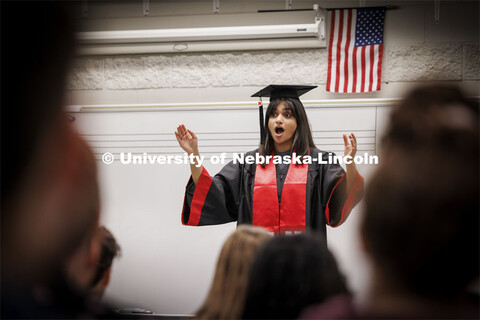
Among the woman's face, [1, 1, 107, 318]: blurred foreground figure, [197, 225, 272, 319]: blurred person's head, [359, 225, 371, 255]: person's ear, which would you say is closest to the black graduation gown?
the woman's face

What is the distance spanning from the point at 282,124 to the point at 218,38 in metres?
1.38

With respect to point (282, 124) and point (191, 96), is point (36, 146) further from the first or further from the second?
point (191, 96)

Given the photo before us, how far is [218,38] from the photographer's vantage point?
4.48m

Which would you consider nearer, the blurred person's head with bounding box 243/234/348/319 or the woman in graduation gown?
the blurred person's head with bounding box 243/234/348/319

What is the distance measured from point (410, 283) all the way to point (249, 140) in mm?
3464

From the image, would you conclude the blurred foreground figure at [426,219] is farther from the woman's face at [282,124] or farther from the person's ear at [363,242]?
the woman's face at [282,124]

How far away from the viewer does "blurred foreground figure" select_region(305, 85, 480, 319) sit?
648 millimetres

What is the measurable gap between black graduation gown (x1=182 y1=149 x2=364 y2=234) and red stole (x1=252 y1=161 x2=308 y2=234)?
1.4 inches

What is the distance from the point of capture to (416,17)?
441cm

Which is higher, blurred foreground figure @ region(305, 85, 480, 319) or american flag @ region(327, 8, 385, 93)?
american flag @ region(327, 8, 385, 93)

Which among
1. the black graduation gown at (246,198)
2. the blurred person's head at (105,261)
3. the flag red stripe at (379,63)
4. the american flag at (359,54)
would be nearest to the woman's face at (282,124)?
the black graduation gown at (246,198)

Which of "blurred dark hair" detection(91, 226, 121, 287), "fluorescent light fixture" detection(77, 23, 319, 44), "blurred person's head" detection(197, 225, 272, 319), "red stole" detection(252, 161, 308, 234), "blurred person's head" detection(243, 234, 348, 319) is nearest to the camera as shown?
"blurred person's head" detection(243, 234, 348, 319)

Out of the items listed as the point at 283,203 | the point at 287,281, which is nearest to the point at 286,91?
the point at 283,203

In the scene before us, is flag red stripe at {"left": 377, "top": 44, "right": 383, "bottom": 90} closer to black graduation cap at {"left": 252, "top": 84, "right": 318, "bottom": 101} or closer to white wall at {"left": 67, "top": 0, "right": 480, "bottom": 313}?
white wall at {"left": 67, "top": 0, "right": 480, "bottom": 313}
